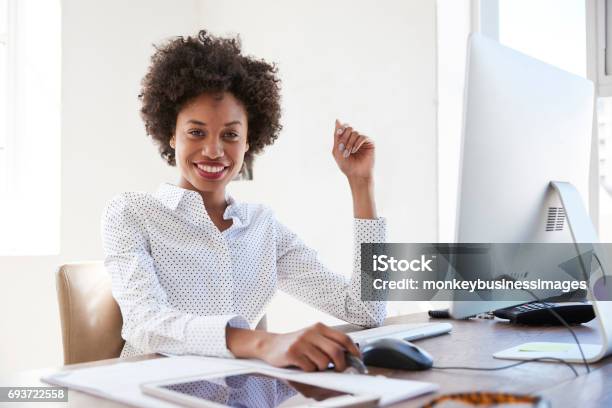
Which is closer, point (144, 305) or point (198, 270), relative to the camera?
point (144, 305)

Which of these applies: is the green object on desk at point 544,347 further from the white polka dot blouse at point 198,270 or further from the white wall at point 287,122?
the white wall at point 287,122

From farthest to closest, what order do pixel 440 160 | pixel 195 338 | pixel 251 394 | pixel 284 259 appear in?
pixel 440 160 < pixel 284 259 < pixel 195 338 < pixel 251 394

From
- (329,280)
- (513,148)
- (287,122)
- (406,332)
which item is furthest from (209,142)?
(287,122)

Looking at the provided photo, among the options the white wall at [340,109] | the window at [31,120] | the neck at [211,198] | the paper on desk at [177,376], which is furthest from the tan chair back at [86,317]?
the window at [31,120]

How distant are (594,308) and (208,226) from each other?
2.45ft

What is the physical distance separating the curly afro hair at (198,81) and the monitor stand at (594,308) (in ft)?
2.65

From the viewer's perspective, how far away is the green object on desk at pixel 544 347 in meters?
1.06

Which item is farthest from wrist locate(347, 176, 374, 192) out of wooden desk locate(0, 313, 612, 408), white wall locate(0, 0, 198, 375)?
white wall locate(0, 0, 198, 375)

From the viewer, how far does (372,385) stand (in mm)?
767

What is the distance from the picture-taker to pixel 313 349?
862 millimetres

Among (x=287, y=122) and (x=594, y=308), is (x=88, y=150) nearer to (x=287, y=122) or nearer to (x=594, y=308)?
(x=287, y=122)

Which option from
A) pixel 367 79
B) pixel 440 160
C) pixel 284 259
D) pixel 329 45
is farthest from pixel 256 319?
pixel 329 45

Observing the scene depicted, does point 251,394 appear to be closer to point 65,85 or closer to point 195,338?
point 195,338

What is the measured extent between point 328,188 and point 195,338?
1999 millimetres
